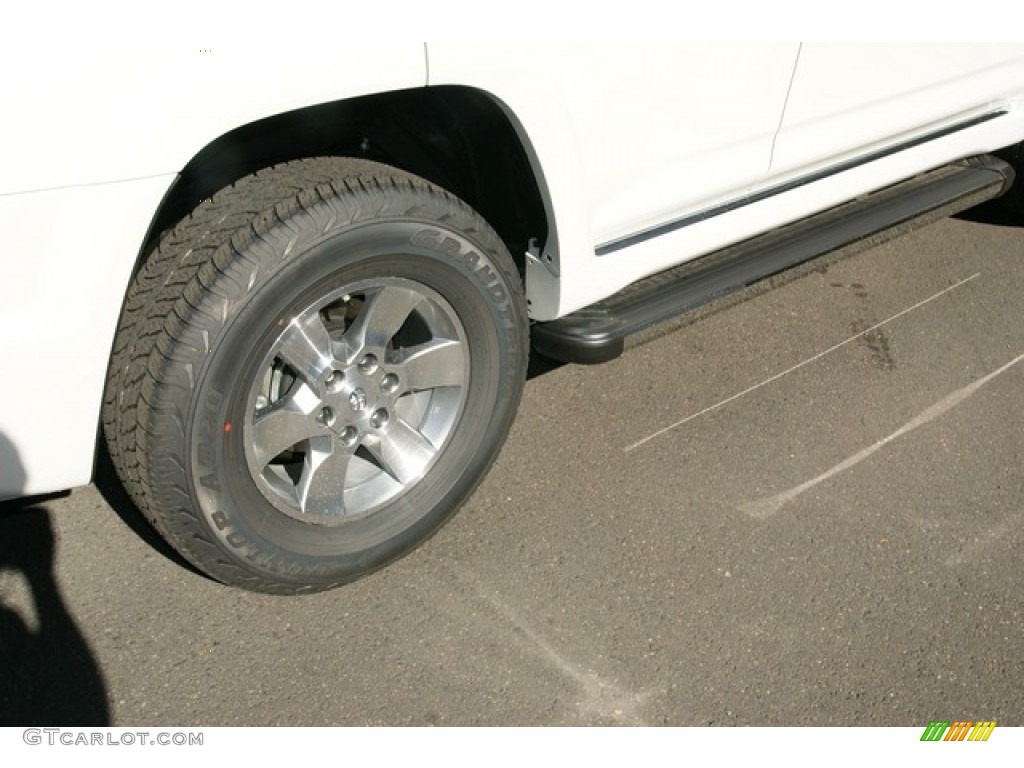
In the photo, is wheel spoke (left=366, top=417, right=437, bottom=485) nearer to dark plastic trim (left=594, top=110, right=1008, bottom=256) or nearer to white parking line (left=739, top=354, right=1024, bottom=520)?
dark plastic trim (left=594, top=110, right=1008, bottom=256)

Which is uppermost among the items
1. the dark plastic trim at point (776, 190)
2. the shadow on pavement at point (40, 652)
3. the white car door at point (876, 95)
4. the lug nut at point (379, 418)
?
the white car door at point (876, 95)

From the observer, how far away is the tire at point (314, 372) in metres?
2.26

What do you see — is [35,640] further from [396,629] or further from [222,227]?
[222,227]

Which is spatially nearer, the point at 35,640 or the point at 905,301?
the point at 35,640

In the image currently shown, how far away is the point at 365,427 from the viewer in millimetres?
2664

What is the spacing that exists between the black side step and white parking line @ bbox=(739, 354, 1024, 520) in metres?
0.57

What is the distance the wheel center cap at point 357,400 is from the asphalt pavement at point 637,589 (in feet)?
1.54

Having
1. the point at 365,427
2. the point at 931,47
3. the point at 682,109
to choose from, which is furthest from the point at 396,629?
the point at 931,47

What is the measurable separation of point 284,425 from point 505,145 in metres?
0.87

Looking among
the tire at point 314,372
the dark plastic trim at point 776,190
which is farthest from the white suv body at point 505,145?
the tire at point 314,372

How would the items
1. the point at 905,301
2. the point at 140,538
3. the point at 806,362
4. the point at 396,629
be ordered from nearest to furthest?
the point at 396,629
the point at 140,538
the point at 806,362
the point at 905,301

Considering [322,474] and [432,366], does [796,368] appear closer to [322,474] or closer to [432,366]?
[432,366]

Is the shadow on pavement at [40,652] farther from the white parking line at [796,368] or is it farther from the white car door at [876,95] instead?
the white car door at [876,95]

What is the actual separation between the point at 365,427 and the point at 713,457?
1.14 meters
